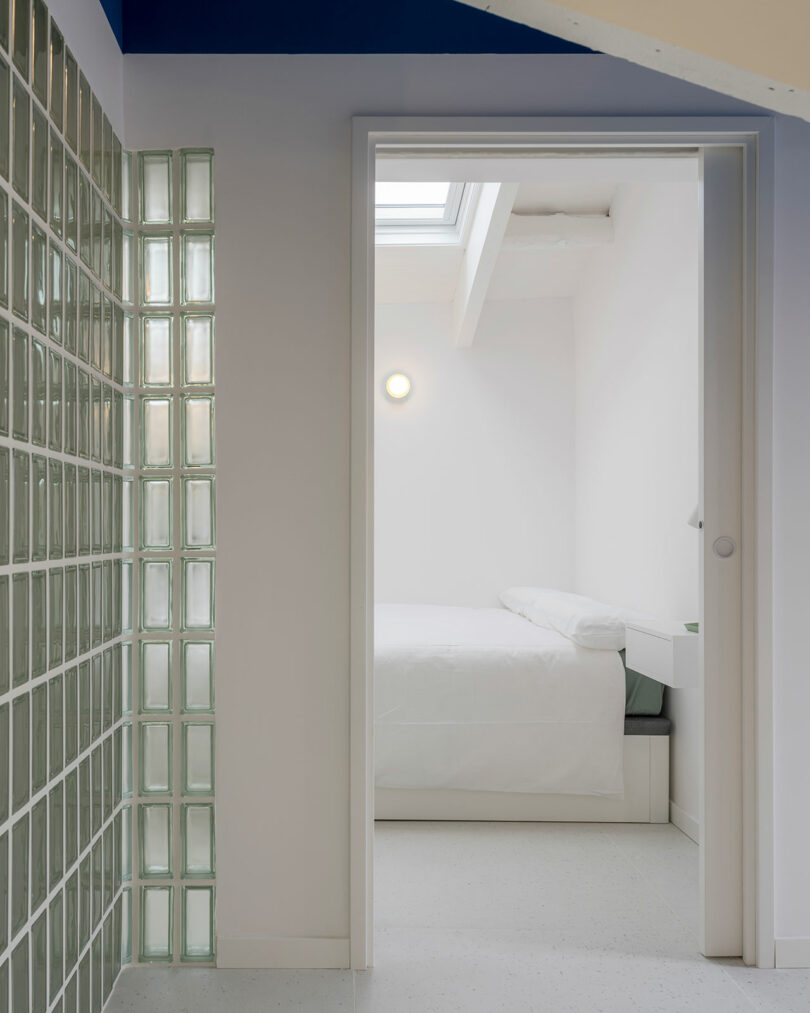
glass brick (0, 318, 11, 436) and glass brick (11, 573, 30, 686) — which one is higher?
glass brick (0, 318, 11, 436)

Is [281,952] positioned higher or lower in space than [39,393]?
lower

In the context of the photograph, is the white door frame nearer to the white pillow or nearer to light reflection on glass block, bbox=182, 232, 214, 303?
light reflection on glass block, bbox=182, 232, 214, 303

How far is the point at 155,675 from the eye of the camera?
2146 mm

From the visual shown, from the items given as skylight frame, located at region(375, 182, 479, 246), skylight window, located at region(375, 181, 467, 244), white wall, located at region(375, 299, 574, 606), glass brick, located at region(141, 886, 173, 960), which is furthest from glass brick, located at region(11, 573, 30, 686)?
white wall, located at region(375, 299, 574, 606)

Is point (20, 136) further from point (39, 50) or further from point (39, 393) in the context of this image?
point (39, 393)

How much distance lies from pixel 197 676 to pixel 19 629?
2.54 feet

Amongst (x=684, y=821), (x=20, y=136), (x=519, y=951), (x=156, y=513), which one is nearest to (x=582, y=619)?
(x=684, y=821)

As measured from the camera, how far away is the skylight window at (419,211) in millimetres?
4121

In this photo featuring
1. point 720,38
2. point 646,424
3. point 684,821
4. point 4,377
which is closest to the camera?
point 720,38

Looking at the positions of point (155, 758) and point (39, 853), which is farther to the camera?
point (155, 758)

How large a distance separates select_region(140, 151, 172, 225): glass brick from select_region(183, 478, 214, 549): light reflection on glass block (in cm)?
63

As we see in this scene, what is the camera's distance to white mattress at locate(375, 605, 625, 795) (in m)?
3.08

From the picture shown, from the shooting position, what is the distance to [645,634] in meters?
2.85

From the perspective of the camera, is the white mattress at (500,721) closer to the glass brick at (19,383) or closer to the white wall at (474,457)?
the glass brick at (19,383)
